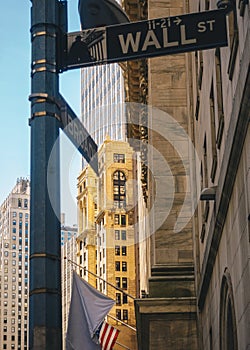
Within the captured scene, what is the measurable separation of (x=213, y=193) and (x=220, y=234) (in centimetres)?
95

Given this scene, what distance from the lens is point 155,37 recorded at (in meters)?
10.2

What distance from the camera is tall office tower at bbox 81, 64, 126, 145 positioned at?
488 feet

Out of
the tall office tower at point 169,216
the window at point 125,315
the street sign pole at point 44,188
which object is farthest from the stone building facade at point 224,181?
the window at point 125,315

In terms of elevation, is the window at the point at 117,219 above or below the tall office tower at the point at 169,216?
above

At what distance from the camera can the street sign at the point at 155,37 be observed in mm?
10039

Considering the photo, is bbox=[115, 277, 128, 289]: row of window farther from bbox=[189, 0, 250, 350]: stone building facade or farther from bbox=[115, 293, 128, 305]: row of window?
bbox=[189, 0, 250, 350]: stone building facade

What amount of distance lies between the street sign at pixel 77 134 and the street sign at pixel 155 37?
3.14ft

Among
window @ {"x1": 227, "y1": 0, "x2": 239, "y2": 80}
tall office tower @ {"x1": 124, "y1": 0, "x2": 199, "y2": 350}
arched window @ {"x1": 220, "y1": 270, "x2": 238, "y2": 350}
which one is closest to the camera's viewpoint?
window @ {"x1": 227, "y1": 0, "x2": 239, "y2": 80}

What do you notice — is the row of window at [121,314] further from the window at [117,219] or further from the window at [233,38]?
the window at [233,38]

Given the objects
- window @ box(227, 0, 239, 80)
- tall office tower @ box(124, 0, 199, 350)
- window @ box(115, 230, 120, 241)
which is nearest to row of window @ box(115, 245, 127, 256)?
window @ box(115, 230, 120, 241)

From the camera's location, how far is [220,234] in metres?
19.0

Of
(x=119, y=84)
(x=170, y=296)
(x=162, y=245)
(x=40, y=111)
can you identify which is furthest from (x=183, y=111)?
(x=119, y=84)

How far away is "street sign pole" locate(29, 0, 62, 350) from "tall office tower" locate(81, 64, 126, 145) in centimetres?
13171

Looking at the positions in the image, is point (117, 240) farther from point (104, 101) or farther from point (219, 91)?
point (219, 91)
